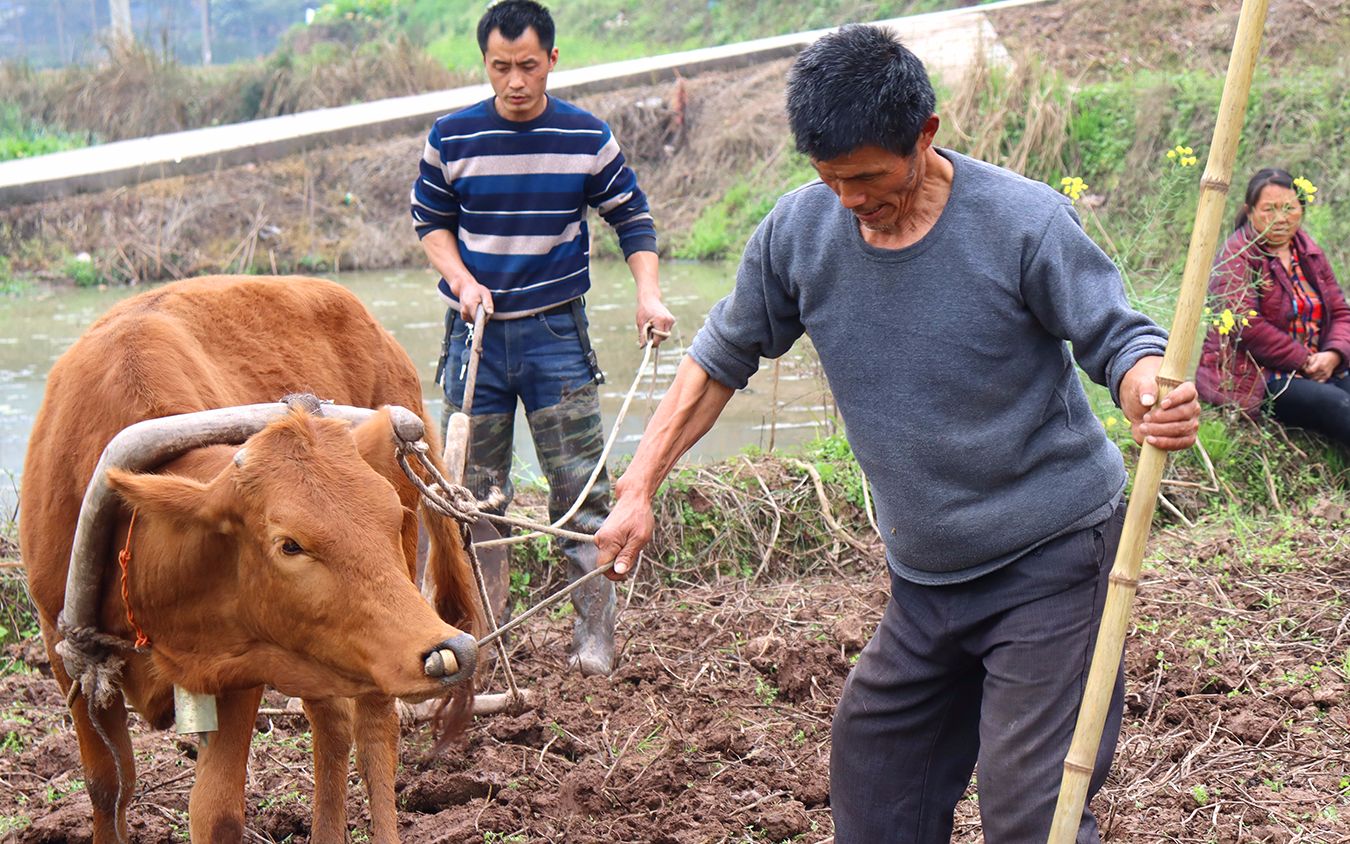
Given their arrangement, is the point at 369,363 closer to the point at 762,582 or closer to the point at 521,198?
the point at 521,198

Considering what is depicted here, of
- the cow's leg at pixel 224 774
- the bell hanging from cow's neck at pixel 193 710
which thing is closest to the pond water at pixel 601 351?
the cow's leg at pixel 224 774

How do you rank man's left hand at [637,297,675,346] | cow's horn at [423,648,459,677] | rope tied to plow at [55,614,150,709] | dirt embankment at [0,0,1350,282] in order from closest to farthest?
cow's horn at [423,648,459,677] < rope tied to plow at [55,614,150,709] < man's left hand at [637,297,675,346] < dirt embankment at [0,0,1350,282]

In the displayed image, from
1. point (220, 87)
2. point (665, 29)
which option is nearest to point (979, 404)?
point (220, 87)

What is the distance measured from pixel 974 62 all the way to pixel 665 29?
16372mm

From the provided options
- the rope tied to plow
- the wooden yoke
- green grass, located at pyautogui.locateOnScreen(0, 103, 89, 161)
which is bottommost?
green grass, located at pyautogui.locateOnScreen(0, 103, 89, 161)

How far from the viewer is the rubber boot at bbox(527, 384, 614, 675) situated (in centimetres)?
518

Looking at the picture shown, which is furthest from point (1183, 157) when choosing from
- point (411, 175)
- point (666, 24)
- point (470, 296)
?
point (666, 24)

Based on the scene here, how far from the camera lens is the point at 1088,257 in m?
2.71

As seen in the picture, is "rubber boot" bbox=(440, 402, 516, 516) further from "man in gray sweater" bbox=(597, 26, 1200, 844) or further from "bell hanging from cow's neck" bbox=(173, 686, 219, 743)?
"man in gray sweater" bbox=(597, 26, 1200, 844)

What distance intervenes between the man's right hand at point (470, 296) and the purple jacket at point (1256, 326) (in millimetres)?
3812

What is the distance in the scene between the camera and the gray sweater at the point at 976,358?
2.71 metres

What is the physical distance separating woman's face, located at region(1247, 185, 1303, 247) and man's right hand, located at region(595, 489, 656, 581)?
4.73 meters

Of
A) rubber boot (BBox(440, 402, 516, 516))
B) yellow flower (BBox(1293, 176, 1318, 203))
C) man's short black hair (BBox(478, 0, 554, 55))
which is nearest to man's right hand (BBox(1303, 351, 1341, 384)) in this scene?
yellow flower (BBox(1293, 176, 1318, 203))

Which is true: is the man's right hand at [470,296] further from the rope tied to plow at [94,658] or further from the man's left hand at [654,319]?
the rope tied to plow at [94,658]
